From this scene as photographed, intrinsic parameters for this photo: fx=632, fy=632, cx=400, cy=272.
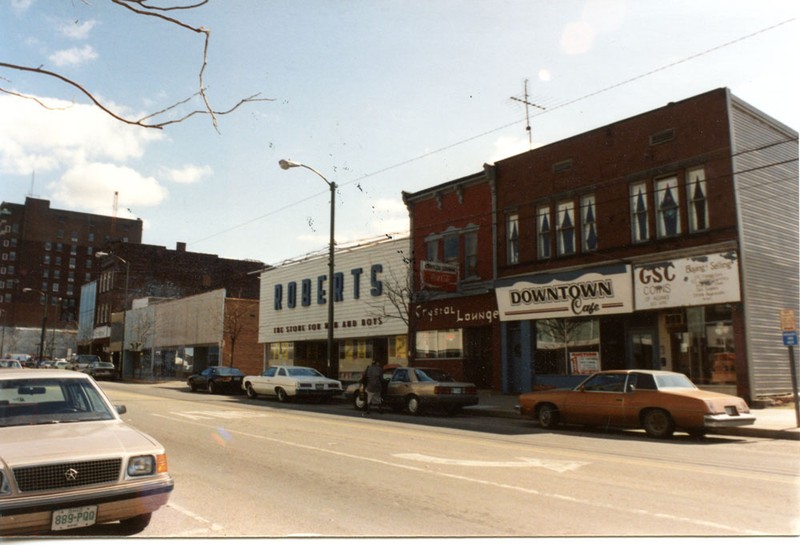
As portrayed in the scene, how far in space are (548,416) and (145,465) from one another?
1193cm

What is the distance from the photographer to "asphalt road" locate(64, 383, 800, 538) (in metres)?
5.94

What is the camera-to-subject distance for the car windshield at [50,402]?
6.44 m

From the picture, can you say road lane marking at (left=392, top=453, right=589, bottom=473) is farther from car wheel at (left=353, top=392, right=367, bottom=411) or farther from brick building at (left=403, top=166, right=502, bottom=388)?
brick building at (left=403, top=166, right=502, bottom=388)

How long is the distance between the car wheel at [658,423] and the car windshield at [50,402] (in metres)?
11.1

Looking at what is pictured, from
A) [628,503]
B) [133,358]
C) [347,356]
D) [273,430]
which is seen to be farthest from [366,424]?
[133,358]

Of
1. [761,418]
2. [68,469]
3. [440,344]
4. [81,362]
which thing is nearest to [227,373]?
[440,344]

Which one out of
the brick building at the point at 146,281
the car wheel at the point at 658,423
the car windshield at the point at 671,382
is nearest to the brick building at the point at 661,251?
the car windshield at the point at 671,382

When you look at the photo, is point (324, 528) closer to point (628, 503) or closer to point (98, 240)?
point (628, 503)

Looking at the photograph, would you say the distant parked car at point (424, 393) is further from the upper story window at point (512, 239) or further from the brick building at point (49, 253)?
the brick building at point (49, 253)

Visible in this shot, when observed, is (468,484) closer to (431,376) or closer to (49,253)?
(431,376)

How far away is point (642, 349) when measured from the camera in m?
21.4

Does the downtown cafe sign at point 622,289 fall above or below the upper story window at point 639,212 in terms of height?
below

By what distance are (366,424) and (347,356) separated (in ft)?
64.8

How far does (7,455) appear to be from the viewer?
5125 millimetres
